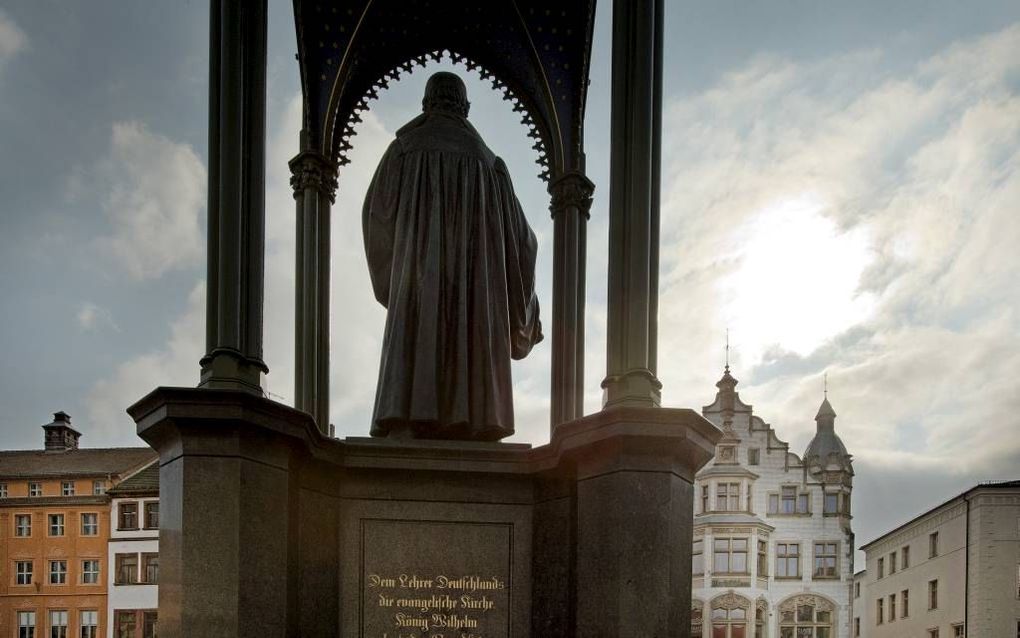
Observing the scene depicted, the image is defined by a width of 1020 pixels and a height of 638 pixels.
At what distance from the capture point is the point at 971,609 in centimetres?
5147

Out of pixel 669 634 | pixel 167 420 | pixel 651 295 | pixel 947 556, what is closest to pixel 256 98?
pixel 167 420

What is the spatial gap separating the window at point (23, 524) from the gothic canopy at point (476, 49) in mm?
55184

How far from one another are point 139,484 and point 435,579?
170ft

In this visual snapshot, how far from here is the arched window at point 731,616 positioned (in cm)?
5325

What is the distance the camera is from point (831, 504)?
5719 cm

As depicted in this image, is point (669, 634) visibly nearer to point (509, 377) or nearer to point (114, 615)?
point (509, 377)

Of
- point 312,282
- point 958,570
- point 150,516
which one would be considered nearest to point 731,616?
point 958,570

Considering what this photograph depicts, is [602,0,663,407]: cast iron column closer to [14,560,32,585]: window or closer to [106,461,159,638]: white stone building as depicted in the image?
[106,461,159,638]: white stone building

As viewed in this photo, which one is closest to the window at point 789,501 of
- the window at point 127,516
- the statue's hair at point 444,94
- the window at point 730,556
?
the window at point 730,556

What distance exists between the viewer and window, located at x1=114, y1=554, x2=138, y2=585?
54062 millimetres

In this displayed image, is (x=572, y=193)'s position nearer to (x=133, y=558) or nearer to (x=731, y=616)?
(x=731, y=616)

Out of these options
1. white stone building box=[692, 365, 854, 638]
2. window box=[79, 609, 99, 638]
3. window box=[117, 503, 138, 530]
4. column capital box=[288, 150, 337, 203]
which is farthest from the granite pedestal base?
window box=[79, 609, 99, 638]

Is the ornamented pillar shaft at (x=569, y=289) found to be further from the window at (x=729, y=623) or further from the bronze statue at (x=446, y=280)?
the window at (x=729, y=623)

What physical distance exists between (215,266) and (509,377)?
2.41 metres
